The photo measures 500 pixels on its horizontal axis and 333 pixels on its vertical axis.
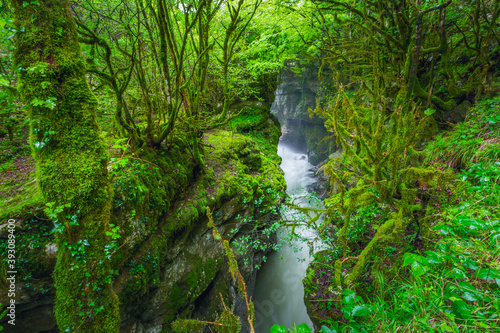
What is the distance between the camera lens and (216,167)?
5719mm

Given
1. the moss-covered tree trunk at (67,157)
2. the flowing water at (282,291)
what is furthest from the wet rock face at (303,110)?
the moss-covered tree trunk at (67,157)

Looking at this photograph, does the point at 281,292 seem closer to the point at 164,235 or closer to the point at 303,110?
the point at 164,235

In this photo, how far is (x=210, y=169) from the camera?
211 inches

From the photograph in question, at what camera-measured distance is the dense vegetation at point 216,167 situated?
1612 millimetres

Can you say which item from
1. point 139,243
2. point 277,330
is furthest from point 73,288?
point 277,330

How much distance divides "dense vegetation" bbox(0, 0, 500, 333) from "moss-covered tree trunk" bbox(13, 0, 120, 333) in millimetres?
11

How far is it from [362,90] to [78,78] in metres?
6.60

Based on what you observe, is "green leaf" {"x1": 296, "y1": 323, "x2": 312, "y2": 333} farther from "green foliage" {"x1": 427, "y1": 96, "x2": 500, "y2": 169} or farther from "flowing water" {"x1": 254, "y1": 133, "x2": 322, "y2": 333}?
"flowing water" {"x1": 254, "y1": 133, "x2": 322, "y2": 333}

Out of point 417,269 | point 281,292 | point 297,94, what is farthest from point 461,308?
point 297,94

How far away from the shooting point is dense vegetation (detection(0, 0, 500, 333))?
1.61 meters

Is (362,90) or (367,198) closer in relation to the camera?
(367,198)

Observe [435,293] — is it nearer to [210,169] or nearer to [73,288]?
[73,288]

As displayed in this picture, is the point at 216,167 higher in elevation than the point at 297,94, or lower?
lower

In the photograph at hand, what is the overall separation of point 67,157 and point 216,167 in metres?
3.99
